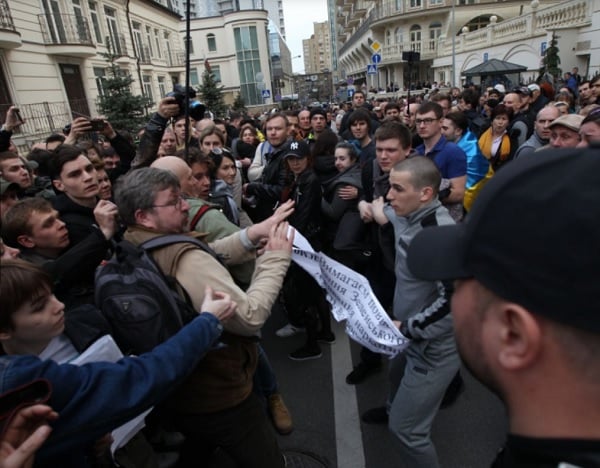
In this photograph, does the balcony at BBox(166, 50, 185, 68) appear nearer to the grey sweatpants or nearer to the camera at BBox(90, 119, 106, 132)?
the camera at BBox(90, 119, 106, 132)

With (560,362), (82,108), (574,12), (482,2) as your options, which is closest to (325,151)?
(560,362)

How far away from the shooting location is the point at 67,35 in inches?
670

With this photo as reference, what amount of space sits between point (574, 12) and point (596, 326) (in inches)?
925

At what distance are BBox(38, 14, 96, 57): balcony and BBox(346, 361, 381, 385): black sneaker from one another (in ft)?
60.7

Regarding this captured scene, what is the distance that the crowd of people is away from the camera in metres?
1.18

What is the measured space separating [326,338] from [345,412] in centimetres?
97

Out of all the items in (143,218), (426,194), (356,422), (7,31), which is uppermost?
(7,31)

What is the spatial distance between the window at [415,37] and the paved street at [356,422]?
152 feet

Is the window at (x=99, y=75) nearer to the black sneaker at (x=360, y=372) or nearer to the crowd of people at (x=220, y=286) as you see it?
the crowd of people at (x=220, y=286)

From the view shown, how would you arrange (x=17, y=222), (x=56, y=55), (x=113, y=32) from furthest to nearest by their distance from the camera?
(x=113, y=32), (x=56, y=55), (x=17, y=222)

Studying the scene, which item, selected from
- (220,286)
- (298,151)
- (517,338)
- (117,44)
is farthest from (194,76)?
(517,338)

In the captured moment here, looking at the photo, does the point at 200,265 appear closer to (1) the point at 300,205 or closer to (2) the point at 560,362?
(2) the point at 560,362

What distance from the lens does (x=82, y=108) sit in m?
17.4

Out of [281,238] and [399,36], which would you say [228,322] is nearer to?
[281,238]
